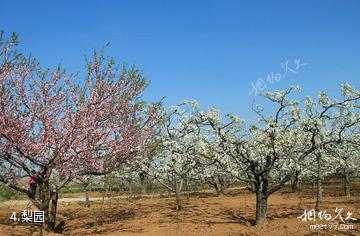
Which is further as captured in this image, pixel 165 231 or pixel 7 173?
→ pixel 165 231

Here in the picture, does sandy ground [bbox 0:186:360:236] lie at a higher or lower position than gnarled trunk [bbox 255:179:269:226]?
lower

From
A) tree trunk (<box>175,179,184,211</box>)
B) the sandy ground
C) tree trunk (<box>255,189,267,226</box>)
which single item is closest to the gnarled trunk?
tree trunk (<box>255,189,267,226</box>)

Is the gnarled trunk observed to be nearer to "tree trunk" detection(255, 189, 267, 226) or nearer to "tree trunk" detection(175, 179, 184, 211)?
"tree trunk" detection(255, 189, 267, 226)

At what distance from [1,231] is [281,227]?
11.8m

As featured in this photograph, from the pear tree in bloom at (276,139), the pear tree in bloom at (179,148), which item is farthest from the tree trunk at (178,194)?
the pear tree in bloom at (276,139)

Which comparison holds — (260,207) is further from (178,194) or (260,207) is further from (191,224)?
(178,194)

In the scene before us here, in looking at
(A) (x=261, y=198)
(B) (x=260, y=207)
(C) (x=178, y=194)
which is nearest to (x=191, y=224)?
(B) (x=260, y=207)

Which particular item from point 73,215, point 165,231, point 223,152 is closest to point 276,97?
point 223,152

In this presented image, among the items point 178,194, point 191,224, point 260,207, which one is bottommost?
point 191,224

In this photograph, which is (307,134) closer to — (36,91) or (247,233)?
(247,233)

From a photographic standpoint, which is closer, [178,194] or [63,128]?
[63,128]

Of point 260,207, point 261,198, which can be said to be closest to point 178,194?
point 260,207

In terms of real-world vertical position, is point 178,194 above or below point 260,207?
below

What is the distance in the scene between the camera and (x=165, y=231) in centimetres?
1719
